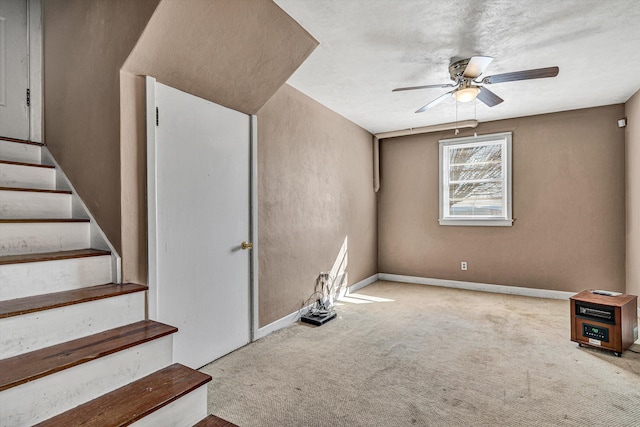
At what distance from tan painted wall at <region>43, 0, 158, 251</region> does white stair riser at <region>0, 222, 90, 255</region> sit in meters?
0.17

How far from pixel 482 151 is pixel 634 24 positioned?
265 cm

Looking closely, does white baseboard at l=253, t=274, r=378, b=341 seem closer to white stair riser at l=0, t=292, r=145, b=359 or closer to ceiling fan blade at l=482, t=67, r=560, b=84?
white stair riser at l=0, t=292, r=145, b=359

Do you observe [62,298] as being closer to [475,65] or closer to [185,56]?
[185,56]

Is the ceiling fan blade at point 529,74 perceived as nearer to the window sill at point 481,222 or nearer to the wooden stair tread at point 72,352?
the window sill at point 481,222

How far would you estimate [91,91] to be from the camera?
85.5 inches

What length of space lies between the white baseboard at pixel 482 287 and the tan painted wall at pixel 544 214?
68 mm

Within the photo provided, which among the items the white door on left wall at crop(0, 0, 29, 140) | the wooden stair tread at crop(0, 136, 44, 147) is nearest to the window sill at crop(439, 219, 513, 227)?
the wooden stair tread at crop(0, 136, 44, 147)

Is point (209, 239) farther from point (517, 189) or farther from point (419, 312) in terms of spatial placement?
point (517, 189)

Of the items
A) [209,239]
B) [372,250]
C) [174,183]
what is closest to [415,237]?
[372,250]

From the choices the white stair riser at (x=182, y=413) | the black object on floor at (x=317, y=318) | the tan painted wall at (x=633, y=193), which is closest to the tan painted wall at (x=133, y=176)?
the white stair riser at (x=182, y=413)

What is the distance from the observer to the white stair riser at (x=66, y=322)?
1.42 metres

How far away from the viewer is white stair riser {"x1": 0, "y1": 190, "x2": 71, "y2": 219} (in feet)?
6.66

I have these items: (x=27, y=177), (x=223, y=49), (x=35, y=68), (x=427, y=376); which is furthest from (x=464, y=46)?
(x=35, y=68)

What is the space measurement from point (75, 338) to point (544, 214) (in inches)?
207
